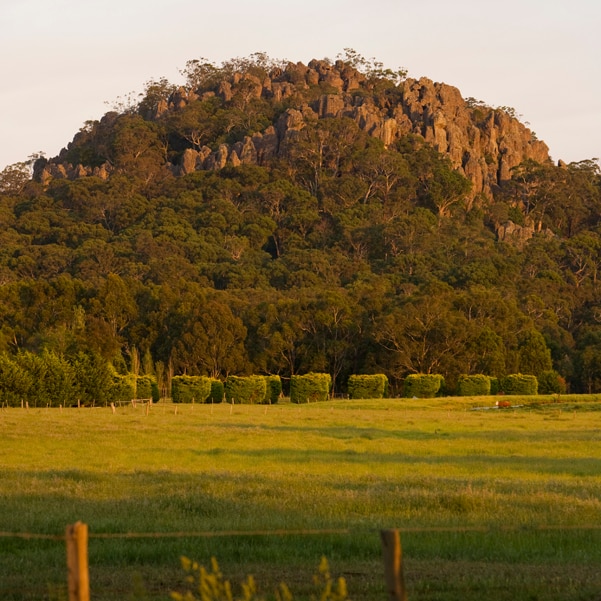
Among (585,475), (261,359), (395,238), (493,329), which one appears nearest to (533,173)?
(395,238)

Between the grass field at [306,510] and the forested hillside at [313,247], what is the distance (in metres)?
53.1

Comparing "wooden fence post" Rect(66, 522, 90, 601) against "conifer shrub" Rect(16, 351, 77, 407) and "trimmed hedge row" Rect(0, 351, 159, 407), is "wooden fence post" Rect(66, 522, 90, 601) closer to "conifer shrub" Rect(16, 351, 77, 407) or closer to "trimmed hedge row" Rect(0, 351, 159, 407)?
"trimmed hedge row" Rect(0, 351, 159, 407)

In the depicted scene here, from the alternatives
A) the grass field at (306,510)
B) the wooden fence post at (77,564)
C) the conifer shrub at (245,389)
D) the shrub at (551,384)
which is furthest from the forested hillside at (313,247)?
the wooden fence post at (77,564)

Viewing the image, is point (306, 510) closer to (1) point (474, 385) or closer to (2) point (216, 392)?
(2) point (216, 392)

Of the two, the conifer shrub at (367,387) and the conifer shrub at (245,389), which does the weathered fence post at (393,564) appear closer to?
the conifer shrub at (245,389)

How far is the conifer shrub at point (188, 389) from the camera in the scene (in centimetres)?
7631

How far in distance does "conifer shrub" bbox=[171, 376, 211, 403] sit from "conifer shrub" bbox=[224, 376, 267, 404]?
2.05 meters

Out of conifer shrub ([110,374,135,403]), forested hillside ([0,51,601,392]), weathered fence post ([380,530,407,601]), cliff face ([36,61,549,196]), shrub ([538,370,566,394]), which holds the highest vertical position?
cliff face ([36,61,549,196])

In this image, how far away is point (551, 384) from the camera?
85.5m

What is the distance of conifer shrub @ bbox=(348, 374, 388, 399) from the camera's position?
81125 mm

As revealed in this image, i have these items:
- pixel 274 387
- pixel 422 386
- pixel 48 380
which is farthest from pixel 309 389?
pixel 48 380

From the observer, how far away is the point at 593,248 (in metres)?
142

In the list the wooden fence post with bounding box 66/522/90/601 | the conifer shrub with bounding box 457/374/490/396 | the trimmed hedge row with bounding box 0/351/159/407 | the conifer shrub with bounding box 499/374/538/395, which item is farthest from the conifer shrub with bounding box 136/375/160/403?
the wooden fence post with bounding box 66/522/90/601

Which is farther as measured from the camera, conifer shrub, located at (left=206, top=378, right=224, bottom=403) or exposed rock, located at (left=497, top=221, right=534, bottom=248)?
exposed rock, located at (left=497, top=221, right=534, bottom=248)
